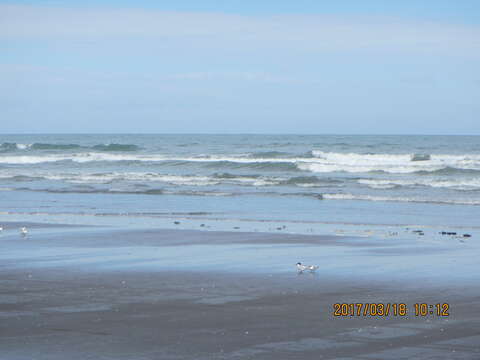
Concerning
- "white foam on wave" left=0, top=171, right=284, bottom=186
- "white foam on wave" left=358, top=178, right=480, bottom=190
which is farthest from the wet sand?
"white foam on wave" left=0, top=171, right=284, bottom=186

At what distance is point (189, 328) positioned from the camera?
287 inches

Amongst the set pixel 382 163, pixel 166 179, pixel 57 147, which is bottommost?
pixel 166 179

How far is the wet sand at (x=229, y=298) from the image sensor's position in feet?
21.7

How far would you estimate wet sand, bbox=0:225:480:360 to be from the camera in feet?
21.7

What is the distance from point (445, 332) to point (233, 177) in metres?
30.4

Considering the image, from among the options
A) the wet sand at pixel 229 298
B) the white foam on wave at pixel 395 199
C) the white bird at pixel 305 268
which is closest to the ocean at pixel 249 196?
the white foam on wave at pixel 395 199

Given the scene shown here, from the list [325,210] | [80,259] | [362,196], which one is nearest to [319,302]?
[80,259]

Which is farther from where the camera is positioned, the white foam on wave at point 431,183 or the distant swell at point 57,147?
the distant swell at point 57,147

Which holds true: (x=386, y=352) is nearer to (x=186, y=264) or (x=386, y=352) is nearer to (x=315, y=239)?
(x=186, y=264)

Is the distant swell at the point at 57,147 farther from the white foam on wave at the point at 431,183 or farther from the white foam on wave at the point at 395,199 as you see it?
the white foam on wave at the point at 395,199

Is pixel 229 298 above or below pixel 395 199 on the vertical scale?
above

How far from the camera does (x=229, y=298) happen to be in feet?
28.8

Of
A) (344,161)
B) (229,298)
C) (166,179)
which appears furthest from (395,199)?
(344,161)

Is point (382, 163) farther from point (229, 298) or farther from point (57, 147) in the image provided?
point (229, 298)
